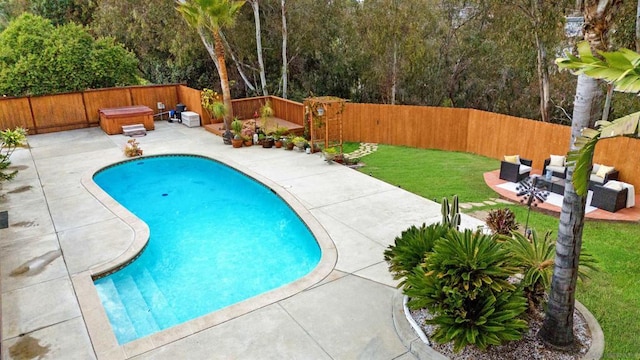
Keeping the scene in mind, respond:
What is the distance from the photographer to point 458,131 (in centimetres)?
1591

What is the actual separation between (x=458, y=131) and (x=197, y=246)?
10590 mm

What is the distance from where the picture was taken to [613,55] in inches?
127

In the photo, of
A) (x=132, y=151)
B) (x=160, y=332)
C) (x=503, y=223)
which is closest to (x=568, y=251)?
(x=503, y=223)

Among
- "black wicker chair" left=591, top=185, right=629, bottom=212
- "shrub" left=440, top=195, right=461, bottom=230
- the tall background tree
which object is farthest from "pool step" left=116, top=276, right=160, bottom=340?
the tall background tree

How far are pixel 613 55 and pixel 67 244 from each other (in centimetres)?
901

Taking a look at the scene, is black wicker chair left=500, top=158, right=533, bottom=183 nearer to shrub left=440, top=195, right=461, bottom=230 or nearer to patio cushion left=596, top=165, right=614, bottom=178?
patio cushion left=596, top=165, right=614, bottom=178

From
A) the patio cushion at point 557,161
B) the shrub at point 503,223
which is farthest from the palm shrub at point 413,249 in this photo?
the patio cushion at point 557,161

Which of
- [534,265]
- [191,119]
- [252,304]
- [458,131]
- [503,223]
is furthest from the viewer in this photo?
[191,119]

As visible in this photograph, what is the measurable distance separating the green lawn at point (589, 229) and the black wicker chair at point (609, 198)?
1.70 feet

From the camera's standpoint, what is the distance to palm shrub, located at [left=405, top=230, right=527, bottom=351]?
470cm

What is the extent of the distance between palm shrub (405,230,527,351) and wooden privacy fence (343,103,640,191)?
25.8 feet

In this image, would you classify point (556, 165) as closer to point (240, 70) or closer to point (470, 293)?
point (470, 293)

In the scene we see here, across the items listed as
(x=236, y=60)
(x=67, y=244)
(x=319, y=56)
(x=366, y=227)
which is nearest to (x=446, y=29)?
(x=319, y=56)

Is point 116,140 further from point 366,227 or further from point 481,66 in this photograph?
point 481,66
